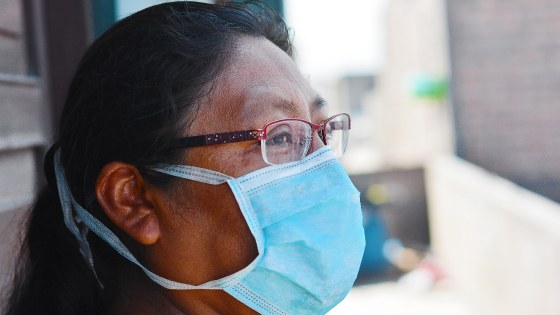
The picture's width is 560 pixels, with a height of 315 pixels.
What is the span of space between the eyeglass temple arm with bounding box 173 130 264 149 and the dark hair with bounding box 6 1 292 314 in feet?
0.10

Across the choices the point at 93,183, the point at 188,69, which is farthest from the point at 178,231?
the point at 188,69

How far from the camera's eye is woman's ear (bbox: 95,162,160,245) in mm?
1216

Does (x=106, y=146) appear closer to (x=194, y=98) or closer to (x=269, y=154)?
(x=194, y=98)

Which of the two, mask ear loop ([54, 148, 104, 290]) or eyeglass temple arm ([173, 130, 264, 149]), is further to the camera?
mask ear loop ([54, 148, 104, 290])

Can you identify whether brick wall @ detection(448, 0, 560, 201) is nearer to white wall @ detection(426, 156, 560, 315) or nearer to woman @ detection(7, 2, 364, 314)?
white wall @ detection(426, 156, 560, 315)

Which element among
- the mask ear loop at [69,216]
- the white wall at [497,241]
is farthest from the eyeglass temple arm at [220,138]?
the white wall at [497,241]

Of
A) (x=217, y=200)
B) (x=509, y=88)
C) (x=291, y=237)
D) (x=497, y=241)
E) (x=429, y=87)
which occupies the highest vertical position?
(x=429, y=87)

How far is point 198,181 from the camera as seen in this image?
121 centimetres

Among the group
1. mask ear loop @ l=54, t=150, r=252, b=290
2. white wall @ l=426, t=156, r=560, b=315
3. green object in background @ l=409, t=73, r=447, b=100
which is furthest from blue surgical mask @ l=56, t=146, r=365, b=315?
green object in background @ l=409, t=73, r=447, b=100

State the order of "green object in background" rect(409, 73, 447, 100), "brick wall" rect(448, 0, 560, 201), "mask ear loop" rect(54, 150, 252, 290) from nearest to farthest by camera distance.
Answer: "mask ear loop" rect(54, 150, 252, 290)
"brick wall" rect(448, 0, 560, 201)
"green object in background" rect(409, 73, 447, 100)

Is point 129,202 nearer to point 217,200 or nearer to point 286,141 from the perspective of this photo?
point 217,200

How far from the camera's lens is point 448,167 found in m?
6.48

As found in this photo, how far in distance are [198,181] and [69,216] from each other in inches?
18.0

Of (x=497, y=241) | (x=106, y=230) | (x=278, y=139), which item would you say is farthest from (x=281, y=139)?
(x=497, y=241)
